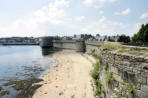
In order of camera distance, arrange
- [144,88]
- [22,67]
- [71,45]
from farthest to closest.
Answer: [71,45], [22,67], [144,88]

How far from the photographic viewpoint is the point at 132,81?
4500 mm

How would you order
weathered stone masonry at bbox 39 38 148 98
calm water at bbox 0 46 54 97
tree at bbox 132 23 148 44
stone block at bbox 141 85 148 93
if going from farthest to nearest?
tree at bbox 132 23 148 44 < calm water at bbox 0 46 54 97 < weathered stone masonry at bbox 39 38 148 98 < stone block at bbox 141 85 148 93

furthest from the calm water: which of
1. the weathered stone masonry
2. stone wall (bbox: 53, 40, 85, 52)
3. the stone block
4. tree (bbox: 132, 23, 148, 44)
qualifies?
tree (bbox: 132, 23, 148, 44)

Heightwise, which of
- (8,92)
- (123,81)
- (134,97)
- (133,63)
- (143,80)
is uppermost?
(133,63)

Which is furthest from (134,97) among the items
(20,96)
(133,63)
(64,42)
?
(64,42)

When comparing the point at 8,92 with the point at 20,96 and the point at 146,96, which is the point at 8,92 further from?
the point at 146,96

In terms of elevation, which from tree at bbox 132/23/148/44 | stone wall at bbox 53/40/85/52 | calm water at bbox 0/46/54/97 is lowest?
calm water at bbox 0/46/54/97

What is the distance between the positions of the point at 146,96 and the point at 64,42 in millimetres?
70033

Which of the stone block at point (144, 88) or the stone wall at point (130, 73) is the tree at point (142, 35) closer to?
the stone wall at point (130, 73)

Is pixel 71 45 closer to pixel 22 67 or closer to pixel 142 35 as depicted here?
pixel 22 67

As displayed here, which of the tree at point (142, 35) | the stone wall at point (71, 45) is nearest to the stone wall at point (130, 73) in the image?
the tree at point (142, 35)

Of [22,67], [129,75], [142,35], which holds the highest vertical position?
[142,35]

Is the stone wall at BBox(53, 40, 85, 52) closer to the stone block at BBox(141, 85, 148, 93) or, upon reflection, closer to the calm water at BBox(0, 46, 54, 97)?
the calm water at BBox(0, 46, 54, 97)

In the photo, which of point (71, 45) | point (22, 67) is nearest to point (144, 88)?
point (22, 67)
